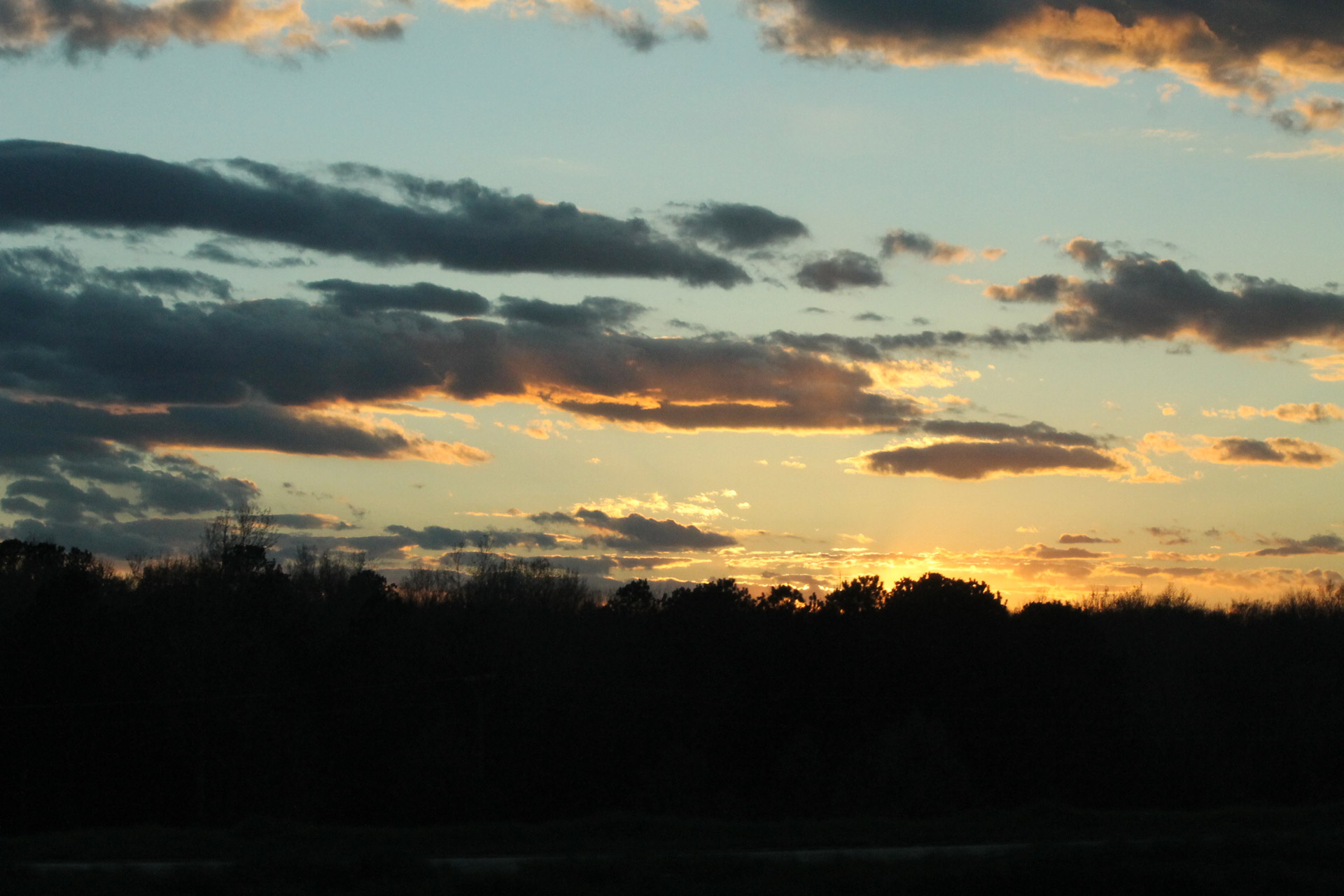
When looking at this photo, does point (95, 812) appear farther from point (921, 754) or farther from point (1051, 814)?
point (1051, 814)

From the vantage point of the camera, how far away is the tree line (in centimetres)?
4553

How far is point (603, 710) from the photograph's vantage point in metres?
50.7

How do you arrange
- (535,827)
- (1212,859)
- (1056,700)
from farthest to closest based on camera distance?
(1056,700), (535,827), (1212,859)

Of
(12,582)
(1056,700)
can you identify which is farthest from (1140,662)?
(12,582)

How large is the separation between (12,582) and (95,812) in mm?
21091

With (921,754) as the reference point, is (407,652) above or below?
above

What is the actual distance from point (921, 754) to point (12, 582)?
43.1 meters

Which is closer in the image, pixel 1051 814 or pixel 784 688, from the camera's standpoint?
pixel 1051 814

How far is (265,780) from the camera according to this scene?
1823 inches

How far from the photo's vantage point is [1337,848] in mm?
13969

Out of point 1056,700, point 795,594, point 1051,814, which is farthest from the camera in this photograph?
point 795,594

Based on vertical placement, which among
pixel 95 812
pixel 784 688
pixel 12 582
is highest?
pixel 12 582

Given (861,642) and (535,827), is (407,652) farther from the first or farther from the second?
(535,827)

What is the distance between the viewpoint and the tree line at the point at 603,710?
45.5 m
